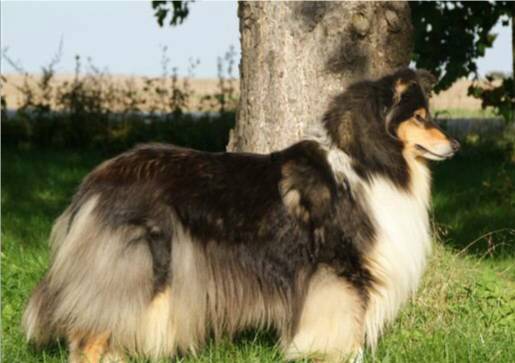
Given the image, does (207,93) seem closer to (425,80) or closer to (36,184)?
(36,184)

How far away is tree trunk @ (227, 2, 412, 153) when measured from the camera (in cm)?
677

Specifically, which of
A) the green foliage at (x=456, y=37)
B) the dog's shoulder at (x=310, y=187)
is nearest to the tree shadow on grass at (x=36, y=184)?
the dog's shoulder at (x=310, y=187)

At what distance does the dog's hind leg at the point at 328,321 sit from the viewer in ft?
17.9

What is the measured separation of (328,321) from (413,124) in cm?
122

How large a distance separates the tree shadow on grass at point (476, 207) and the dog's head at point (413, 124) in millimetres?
2451

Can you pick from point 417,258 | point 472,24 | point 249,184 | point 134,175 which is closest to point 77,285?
point 134,175

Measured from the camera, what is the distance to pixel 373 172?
18.3 feet

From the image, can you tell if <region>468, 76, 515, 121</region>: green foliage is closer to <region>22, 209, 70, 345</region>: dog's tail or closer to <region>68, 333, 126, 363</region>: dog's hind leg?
<region>22, 209, 70, 345</region>: dog's tail

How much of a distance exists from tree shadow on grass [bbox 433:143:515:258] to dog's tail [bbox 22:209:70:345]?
3650mm

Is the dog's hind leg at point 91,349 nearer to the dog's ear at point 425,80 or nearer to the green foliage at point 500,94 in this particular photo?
the dog's ear at point 425,80

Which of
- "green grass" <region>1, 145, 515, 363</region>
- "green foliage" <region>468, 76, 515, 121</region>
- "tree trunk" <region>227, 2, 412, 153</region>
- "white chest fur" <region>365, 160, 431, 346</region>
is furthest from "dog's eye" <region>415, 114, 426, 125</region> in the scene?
"green foliage" <region>468, 76, 515, 121</region>

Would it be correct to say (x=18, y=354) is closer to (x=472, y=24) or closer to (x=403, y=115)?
(x=403, y=115)

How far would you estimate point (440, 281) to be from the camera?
6805mm

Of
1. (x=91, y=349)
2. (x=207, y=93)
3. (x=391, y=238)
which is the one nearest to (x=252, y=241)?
(x=391, y=238)
